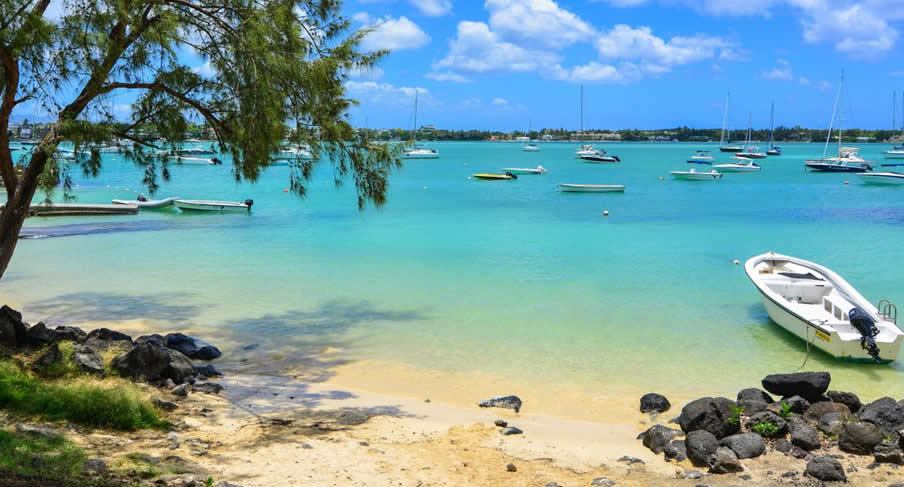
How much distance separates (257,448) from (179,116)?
5.14 m

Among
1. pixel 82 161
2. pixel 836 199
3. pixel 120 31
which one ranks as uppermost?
pixel 120 31

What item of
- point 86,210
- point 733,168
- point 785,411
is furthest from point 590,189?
point 785,411

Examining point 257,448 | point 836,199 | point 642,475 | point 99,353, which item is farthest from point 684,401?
point 836,199

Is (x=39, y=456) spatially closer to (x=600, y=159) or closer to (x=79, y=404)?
(x=79, y=404)

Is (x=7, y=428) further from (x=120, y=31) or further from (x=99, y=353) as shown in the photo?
(x=120, y=31)

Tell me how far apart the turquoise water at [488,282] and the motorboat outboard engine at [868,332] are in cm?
35

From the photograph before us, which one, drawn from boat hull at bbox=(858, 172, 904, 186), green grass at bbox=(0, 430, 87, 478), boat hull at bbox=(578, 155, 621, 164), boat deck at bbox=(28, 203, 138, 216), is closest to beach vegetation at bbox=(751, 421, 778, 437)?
green grass at bbox=(0, 430, 87, 478)

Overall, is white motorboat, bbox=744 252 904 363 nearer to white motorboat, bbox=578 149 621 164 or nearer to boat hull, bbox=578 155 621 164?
boat hull, bbox=578 155 621 164

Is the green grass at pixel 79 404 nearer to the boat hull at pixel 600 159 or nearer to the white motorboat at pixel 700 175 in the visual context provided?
the white motorboat at pixel 700 175

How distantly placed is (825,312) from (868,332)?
93.3 inches

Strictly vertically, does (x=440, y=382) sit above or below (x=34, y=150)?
below

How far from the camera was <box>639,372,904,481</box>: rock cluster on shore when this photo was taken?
7664 millimetres

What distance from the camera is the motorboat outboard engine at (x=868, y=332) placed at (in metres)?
11.7

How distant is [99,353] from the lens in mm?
9977
